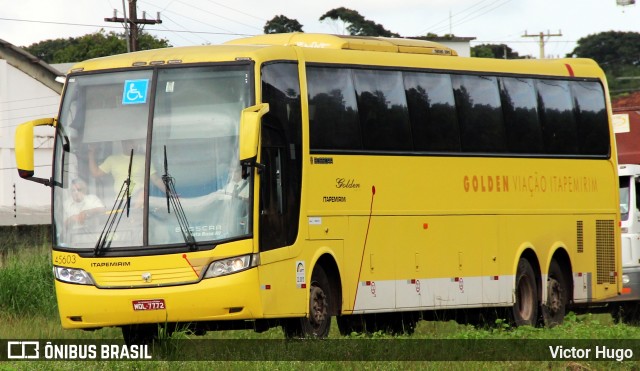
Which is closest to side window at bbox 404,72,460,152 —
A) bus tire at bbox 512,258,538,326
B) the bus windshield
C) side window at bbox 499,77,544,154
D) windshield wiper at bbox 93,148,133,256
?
side window at bbox 499,77,544,154

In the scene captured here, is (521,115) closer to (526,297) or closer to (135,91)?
(526,297)

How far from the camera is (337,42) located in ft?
61.3

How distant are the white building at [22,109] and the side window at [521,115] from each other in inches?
1623

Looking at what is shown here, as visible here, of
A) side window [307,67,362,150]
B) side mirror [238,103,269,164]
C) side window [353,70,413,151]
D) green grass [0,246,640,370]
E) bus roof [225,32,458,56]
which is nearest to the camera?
green grass [0,246,640,370]

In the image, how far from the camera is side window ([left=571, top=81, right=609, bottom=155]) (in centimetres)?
2238

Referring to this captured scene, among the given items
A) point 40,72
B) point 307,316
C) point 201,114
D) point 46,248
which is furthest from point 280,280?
point 40,72

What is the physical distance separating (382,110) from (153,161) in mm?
3891

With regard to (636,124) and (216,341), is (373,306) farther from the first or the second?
(636,124)

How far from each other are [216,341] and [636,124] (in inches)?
570

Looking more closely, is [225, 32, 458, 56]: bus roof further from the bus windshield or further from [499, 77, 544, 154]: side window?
the bus windshield

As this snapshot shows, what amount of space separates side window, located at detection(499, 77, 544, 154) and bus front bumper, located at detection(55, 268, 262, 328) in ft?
22.2

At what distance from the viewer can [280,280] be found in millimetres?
15891

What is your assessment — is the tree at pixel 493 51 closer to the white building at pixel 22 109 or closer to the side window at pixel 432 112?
the white building at pixel 22 109

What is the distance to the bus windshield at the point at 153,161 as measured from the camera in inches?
604
